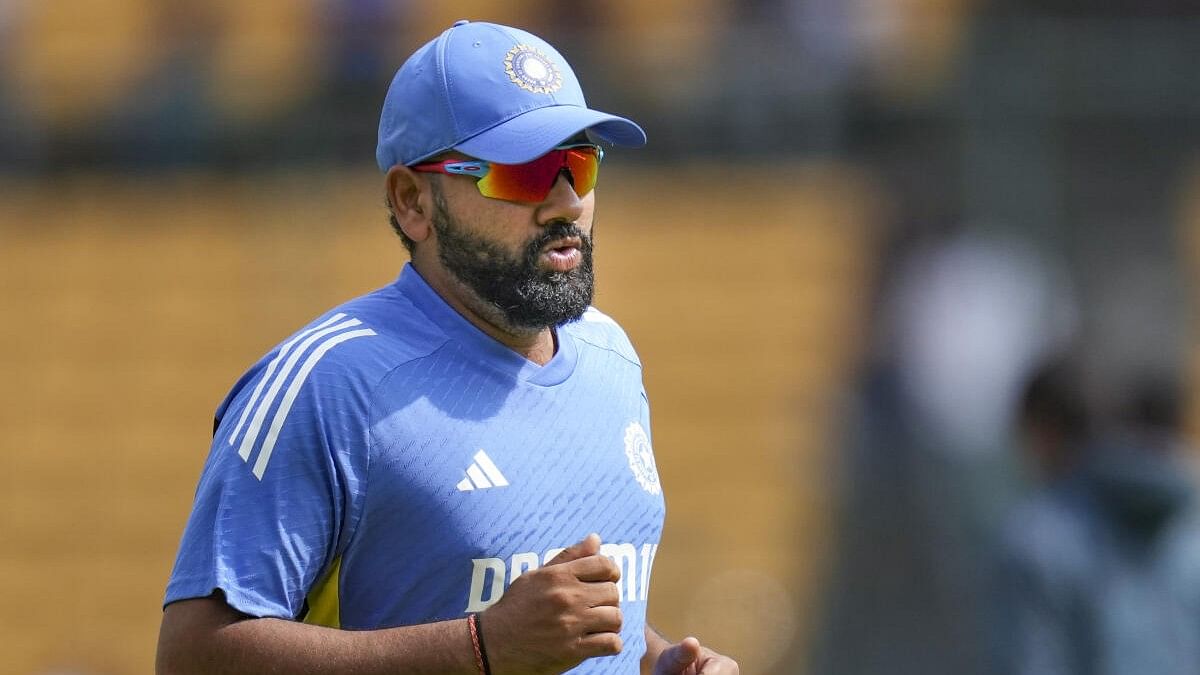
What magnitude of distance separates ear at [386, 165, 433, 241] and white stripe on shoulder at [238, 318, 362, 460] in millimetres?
266

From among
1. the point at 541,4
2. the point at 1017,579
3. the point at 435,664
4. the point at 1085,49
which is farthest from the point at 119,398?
the point at 435,664

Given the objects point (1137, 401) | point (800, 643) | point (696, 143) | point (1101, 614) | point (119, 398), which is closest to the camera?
point (1101, 614)

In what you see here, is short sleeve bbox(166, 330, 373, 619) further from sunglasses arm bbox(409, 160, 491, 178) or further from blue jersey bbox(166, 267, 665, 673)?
sunglasses arm bbox(409, 160, 491, 178)

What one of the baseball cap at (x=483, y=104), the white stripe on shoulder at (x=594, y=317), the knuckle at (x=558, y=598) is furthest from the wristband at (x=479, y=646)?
the white stripe on shoulder at (x=594, y=317)

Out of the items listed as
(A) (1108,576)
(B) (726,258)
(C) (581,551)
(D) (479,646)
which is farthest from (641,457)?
(B) (726,258)

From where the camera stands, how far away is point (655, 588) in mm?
9547

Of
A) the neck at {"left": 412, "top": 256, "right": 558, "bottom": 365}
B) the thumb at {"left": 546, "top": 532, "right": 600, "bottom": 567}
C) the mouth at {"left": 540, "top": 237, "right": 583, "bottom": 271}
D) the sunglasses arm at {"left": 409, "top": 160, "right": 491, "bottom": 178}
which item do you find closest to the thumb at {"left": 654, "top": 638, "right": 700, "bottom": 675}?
the thumb at {"left": 546, "top": 532, "right": 600, "bottom": 567}

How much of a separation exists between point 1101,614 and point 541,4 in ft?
21.7

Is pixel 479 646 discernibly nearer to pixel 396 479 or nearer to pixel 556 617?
pixel 556 617

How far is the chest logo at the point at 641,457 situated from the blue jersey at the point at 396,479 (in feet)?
0.25

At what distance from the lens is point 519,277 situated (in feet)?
10.5

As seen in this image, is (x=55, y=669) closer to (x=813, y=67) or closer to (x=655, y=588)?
(x=655, y=588)

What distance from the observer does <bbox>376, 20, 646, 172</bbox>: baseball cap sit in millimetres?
3148

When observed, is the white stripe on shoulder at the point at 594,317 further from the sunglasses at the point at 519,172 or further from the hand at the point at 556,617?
the hand at the point at 556,617
